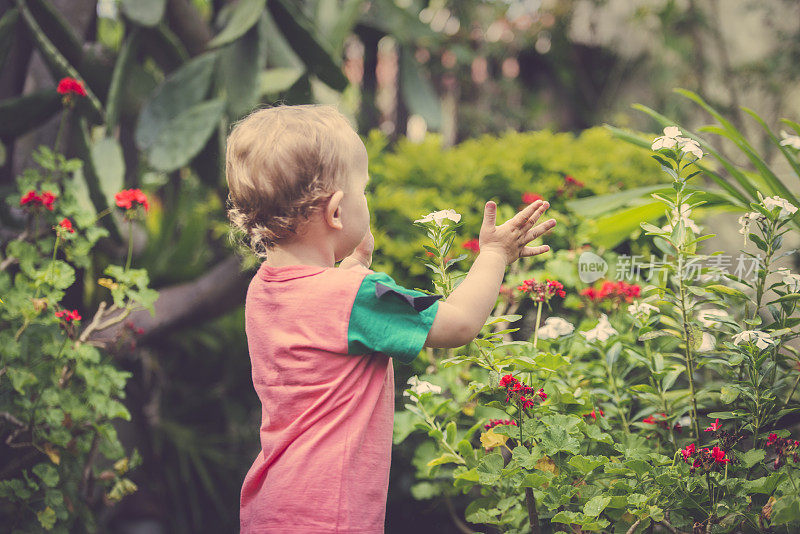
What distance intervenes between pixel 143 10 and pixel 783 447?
86.6 inches

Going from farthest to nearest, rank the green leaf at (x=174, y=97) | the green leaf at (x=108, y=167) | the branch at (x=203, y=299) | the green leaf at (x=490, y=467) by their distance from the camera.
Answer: the branch at (x=203, y=299), the green leaf at (x=174, y=97), the green leaf at (x=108, y=167), the green leaf at (x=490, y=467)

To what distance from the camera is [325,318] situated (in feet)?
3.38

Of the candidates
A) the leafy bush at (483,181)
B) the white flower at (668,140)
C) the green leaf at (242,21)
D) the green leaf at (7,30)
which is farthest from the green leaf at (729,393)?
the green leaf at (7,30)

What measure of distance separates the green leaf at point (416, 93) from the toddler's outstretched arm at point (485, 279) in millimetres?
2203

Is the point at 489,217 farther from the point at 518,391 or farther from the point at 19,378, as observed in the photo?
the point at 19,378

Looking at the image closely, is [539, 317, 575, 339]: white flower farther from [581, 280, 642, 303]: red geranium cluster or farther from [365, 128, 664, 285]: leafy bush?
[365, 128, 664, 285]: leafy bush

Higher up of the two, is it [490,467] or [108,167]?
[108,167]

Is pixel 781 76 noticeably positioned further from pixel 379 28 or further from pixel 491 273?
pixel 491 273

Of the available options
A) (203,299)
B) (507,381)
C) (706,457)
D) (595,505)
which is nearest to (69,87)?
(203,299)

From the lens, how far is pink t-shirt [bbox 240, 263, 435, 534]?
102 cm

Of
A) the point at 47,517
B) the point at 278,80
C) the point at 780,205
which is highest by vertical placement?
the point at 278,80

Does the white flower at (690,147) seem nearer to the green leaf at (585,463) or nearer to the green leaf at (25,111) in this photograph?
the green leaf at (585,463)

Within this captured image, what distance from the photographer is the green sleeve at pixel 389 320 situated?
0.99 meters

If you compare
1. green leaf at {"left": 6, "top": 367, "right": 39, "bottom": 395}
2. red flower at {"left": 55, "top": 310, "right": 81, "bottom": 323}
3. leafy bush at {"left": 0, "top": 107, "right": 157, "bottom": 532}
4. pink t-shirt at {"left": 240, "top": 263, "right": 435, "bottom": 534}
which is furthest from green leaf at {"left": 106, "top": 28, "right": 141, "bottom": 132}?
pink t-shirt at {"left": 240, "top": 263, "right": 435, "bottom": 534}
